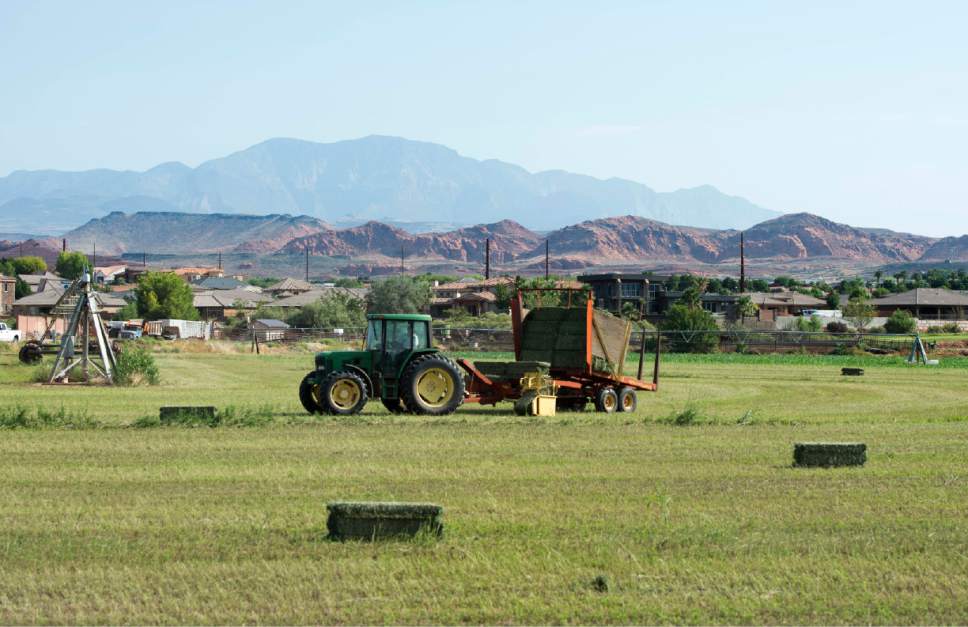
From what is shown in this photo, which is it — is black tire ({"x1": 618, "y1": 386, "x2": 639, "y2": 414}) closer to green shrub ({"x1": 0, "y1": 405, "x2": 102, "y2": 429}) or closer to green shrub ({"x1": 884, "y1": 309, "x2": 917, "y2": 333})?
green shrub ({"x1": 0, "y1": 405, "x2": 102, "y2": 429})

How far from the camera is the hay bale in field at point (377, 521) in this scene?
11016 mm

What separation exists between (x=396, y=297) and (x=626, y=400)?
72.4m

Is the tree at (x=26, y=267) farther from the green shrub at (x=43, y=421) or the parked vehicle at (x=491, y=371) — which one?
the green shrub at (x=43, y=421)

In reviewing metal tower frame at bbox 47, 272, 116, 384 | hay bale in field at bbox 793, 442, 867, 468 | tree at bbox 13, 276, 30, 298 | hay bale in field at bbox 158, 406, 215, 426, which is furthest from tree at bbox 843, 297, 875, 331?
tree at bbox 13, 276, 30, 298

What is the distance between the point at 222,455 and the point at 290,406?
9.99 m

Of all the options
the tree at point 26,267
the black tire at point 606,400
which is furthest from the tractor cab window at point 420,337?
the tree at point 26,267

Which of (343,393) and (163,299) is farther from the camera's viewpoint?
(163,299)

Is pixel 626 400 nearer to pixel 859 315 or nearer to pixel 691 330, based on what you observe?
pixel 691 330

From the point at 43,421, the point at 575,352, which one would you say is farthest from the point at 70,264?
the point at 43,421

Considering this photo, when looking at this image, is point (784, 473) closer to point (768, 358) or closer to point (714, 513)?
point (714, 513)

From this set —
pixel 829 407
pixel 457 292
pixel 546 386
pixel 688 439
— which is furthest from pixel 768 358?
pixel 457 292

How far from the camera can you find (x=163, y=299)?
111 meters

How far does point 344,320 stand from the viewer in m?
90.0

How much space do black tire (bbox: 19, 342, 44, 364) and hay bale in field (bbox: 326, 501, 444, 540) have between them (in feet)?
124
